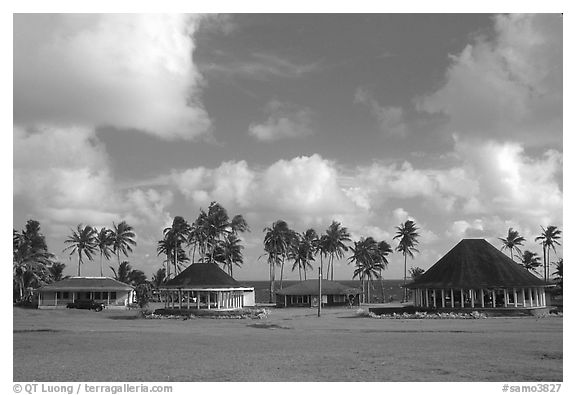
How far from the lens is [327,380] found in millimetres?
19141

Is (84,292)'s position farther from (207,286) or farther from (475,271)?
(475,271)

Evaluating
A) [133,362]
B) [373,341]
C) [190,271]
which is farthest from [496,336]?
[190,271]

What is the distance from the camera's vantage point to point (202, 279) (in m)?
56.7

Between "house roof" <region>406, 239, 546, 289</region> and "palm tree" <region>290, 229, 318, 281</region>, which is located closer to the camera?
"house roof" <region>406, 239, 546, 289</region>

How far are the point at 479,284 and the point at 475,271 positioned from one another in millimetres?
2120

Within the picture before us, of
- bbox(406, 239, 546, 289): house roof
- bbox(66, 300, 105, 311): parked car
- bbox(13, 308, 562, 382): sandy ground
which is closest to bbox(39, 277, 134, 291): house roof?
bbox(66, 300, 105, 311): parked car

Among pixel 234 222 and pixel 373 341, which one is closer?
pixel 373 341

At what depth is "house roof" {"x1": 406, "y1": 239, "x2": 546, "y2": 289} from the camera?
49.5 meters

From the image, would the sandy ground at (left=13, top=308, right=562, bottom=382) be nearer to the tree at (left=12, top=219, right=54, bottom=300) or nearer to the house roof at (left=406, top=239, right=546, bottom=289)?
the house roof at (left=406, top=239, right=546, bottom=289)

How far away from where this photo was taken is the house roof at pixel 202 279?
56062 millimetres
